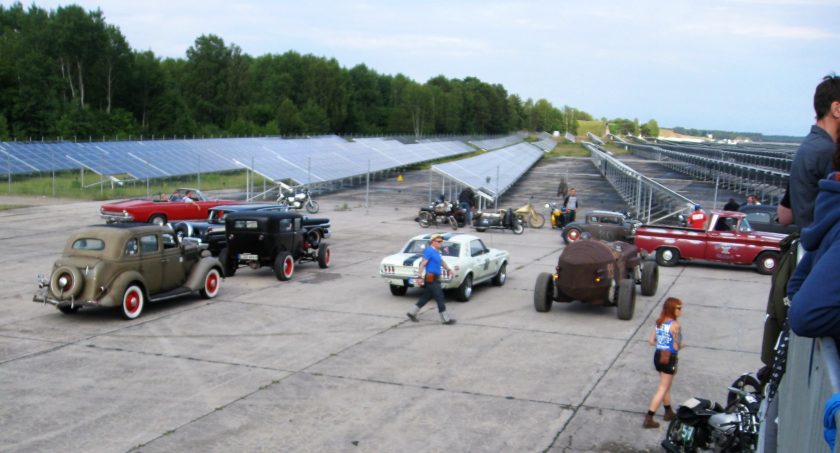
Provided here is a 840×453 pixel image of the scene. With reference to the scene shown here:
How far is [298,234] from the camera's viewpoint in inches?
794

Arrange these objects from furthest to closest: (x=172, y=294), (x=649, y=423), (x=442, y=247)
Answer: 1. (x=442, y=247)
2. (x=172, y=294)
3. (x=649, y=423)

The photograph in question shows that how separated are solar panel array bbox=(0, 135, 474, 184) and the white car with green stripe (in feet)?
68.2

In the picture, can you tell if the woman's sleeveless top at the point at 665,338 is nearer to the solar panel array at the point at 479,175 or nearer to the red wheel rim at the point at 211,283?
the red wheel rim at the point at 211,283

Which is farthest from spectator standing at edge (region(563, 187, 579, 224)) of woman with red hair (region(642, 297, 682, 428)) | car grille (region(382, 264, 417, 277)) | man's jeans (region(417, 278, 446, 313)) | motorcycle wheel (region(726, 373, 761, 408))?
motorcycle wheel (region(726, 373, 761, 408))

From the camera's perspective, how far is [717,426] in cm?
708

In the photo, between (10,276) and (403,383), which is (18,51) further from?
(403,383)

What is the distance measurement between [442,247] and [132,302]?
21.3 feet

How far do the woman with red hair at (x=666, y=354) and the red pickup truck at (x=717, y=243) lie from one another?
13826 millimetres

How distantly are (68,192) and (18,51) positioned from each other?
49516 mm

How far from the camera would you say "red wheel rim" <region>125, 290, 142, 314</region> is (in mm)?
14344

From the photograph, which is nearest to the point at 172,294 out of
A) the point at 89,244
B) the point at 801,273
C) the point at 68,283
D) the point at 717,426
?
the point at 89,244

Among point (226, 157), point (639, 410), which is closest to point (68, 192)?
point (226, 157)

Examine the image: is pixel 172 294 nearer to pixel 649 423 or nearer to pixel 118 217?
pixel 649 423

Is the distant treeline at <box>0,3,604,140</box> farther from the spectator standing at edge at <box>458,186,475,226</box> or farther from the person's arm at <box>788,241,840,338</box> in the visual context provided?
the person's arm at <box>788,241,840,338</box>
